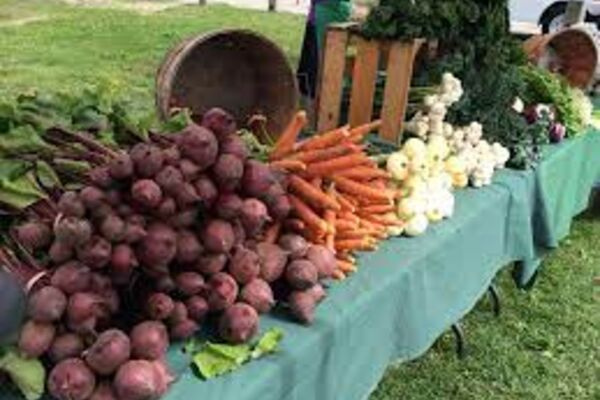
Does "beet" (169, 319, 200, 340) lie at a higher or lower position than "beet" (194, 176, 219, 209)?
lower

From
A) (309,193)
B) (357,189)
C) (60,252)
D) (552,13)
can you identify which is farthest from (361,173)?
(552,13)

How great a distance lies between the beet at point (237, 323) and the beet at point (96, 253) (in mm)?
284

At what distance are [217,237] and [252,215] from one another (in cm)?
10

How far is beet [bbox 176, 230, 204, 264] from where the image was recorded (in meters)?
1.58

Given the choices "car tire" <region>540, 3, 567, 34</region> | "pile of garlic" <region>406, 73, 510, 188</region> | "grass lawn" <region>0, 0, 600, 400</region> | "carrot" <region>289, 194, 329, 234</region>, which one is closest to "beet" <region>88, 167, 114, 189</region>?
"carrot" <region>289, 194, 329, 234</region>

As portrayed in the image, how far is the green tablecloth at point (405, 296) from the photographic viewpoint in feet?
5.65

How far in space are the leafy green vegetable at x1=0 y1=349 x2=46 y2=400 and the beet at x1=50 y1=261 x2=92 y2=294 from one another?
131 millimetres

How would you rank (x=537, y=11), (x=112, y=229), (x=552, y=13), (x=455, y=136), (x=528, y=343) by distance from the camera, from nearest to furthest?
(x=112, y=229)
(x=455, y=136)
(x=528, y=343)
(x=552, y=13)
(x=537, y=11)

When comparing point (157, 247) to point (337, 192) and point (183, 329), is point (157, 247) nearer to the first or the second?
point (183, 329)

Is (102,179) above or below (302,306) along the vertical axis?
above

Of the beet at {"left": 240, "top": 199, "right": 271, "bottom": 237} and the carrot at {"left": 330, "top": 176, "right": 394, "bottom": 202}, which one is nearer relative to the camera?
the beet at {"left": 240, "top": 199, "right": 271, "bottom": 237}

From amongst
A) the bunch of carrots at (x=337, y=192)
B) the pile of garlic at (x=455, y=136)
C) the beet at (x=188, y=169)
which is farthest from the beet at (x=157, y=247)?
the pile of garlic at (x=455, y=136)

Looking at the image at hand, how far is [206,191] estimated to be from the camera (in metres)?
1.60

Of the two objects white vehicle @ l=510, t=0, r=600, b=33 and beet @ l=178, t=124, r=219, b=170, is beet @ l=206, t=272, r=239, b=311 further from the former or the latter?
white vehicle @ l=510, t=0, r=600, b=33
